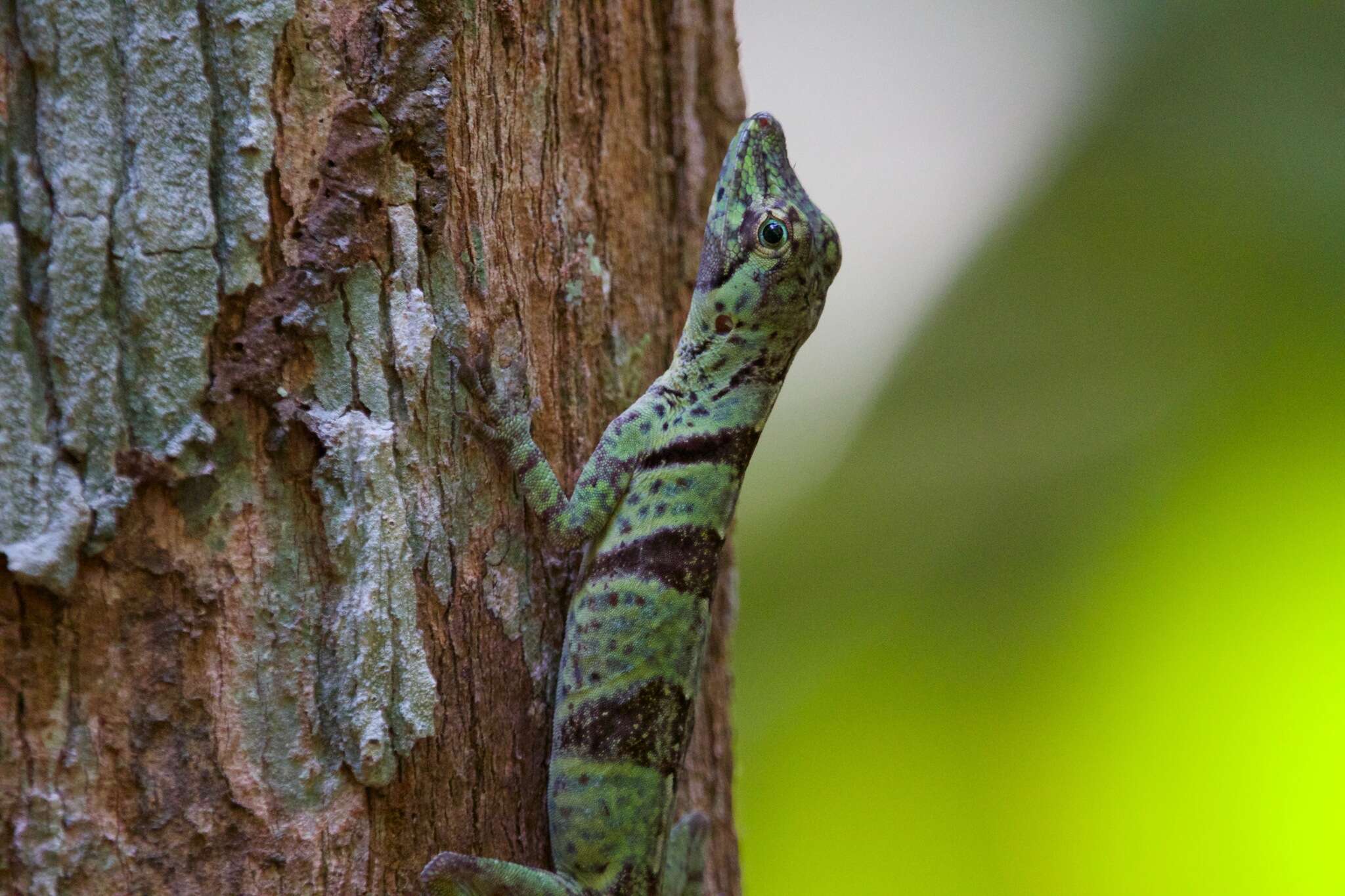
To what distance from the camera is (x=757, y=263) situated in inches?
133

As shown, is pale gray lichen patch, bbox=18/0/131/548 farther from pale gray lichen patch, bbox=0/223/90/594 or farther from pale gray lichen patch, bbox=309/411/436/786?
pale gray lichen patch, bbox=309/411/436/786

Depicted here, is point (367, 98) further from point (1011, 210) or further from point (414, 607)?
point (1011, 210)

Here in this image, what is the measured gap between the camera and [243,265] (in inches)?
83.7

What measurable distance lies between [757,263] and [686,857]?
2075 millimetres

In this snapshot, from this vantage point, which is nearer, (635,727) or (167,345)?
(167,345)

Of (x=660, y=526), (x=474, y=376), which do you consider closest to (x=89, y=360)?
(x=474, y=376)

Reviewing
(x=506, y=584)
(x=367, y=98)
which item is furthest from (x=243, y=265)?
(x=506, y=584)

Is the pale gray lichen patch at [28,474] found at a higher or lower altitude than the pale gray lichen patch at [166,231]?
lower

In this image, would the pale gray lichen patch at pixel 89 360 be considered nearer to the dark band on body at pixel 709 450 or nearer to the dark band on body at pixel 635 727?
the dark band on body at pixel 635 727

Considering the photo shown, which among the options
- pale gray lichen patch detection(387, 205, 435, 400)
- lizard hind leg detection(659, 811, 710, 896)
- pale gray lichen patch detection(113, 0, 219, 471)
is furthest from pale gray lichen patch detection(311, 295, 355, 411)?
lizard hind leg detection(659, 811, 710, 896)

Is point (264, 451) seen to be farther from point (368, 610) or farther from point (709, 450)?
point (709, 450)

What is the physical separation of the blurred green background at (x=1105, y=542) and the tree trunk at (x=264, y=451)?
398 centimetres

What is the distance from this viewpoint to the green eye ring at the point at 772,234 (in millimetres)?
3377

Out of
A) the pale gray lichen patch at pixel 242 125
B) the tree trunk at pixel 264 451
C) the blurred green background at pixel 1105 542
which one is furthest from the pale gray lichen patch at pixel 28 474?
the blurred green background at pixel 1105 542
